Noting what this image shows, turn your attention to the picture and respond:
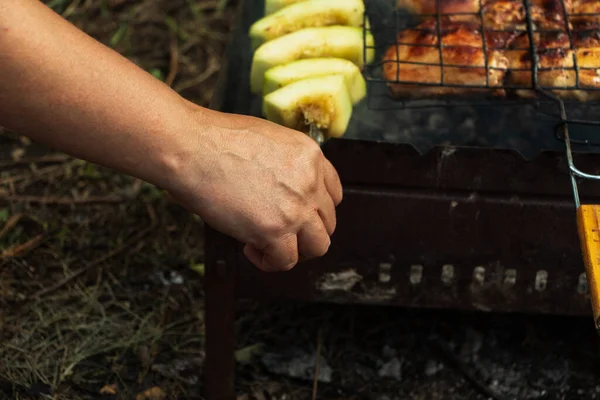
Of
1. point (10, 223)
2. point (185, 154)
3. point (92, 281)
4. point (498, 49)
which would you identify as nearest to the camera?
point (185, 154)

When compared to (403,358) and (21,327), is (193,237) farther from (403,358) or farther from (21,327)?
(403,358)

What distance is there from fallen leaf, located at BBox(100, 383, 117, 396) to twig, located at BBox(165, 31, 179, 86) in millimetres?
2263

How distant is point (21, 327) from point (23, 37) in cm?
196

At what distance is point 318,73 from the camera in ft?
8.88

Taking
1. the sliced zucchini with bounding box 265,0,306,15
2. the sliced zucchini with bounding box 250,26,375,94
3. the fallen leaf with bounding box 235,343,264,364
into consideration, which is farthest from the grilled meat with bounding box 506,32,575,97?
the fallen leaf with bounding box 235,343,264,364

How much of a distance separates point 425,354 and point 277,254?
4.70ft

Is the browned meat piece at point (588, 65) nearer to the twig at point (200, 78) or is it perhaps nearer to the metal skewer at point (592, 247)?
the metal skewer at point (592, 247)

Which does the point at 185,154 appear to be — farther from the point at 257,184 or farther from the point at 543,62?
the point at 543,62

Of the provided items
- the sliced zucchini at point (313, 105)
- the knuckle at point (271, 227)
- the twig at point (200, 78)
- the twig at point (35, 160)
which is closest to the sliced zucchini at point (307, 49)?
the sliced zucchini at point (313, 105)

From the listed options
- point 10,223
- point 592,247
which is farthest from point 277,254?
point 10,223

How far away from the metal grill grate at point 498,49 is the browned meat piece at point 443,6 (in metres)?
0.01

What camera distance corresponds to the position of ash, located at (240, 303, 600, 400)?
10.5 ft

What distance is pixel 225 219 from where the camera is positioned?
80.5 inches

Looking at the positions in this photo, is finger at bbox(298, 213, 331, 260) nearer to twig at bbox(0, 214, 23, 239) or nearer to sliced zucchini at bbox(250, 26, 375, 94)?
sliced zucchini at bbox(250, 26, 375, 94)
